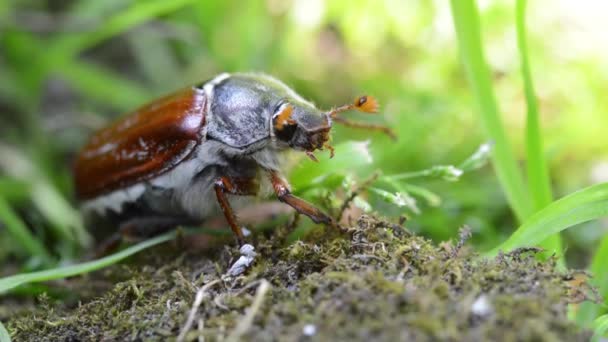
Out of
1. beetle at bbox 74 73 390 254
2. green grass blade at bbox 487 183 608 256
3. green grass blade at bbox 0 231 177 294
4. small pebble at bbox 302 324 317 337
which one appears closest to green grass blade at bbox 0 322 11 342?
green grass blade at bbox 0 231 177 294

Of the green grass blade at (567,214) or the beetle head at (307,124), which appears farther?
the beetle head at (307,124)

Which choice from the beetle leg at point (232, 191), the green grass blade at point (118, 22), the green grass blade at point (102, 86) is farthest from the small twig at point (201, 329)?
the green grass blade at point (102, 86)

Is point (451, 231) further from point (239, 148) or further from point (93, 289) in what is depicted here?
point (93, 289)

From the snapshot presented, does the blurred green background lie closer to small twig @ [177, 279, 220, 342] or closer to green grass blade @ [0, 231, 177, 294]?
green grass blade @ [0, 231, 177, 294]

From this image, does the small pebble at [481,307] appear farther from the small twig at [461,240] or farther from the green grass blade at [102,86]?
the green grass blade at [102,86]

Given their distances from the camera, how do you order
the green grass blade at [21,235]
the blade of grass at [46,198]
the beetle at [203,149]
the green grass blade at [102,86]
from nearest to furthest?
the beetle at [203,149]
the green grass blade at [21,235]
the blade of grass at [46,198]
the green grass blade at [102,86]

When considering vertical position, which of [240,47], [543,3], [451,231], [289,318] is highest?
[240,47]

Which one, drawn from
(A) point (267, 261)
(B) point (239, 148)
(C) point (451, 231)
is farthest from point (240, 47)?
(A) point (267, 261)

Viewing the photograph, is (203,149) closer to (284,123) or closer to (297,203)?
(284,123)
